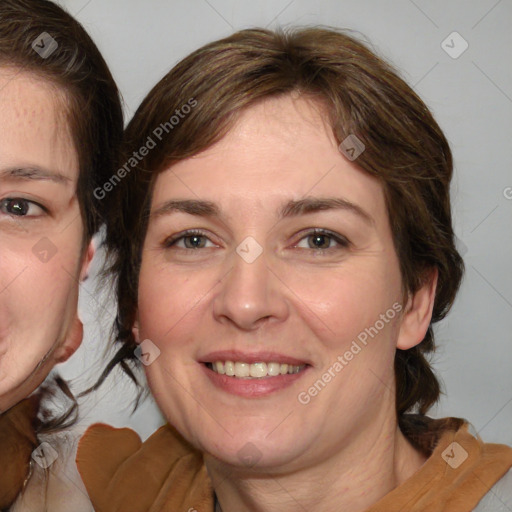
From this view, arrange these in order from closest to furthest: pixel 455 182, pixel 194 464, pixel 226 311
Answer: pixel 226 311
pixel 194 464
pixel 455 182

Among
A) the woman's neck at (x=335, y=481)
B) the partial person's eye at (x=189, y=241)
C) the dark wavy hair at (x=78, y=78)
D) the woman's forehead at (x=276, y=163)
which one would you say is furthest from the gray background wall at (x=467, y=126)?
the woman's forehead at (x=276, y=163)

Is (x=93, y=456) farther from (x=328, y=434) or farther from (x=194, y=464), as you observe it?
(x=328, y=434)

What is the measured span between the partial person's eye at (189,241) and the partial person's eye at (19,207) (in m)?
0.32

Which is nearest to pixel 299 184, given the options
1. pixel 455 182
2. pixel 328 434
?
pixel 328 434

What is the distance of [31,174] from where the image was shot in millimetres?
2455

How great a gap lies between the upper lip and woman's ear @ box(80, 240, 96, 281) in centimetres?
Result: 48

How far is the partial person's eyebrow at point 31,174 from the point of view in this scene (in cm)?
242

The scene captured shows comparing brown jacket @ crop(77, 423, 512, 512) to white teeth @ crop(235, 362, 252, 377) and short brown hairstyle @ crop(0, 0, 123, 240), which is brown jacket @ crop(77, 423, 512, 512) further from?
short brown hairstyle @ crop(0, 0, 123, 240)

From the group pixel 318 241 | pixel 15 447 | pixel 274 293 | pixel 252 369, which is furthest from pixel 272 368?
pixel 15 447

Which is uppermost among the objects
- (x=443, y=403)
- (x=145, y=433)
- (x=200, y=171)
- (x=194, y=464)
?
(x=200, y=171)

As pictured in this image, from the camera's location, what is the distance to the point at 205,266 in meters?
2.38

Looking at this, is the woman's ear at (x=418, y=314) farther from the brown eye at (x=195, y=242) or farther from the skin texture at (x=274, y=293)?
the brown eye at (x=195, y=242)

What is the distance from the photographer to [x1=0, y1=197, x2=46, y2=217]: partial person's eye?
247 cm

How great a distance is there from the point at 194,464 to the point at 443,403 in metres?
0.95
